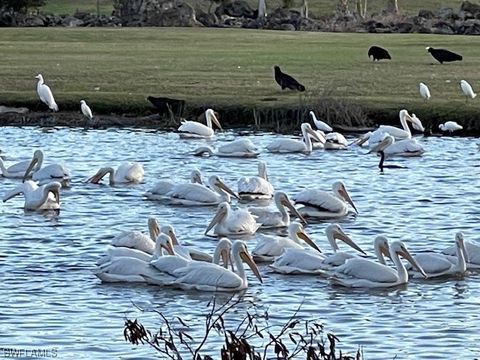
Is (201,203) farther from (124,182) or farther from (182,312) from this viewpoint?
(182,312)

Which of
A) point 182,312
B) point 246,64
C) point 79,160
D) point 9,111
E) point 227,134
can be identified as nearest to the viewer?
point 182,312

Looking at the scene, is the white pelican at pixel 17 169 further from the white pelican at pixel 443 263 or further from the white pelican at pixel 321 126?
the white pelican at pixel 443 263

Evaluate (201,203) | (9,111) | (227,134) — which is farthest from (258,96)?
(201,203)

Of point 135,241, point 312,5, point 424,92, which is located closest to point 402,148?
point 424,92

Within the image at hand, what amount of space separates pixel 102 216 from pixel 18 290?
4.10 m

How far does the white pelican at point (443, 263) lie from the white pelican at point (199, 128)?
32.3 ft

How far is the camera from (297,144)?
19.7m

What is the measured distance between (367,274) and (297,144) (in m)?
8.84

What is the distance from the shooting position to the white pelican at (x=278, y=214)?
13953 mm

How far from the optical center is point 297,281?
11203mm

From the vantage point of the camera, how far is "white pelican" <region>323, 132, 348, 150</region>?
20188 mm

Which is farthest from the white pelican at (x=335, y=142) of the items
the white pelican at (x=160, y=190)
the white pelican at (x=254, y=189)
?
the white pelican at (x=160, y=190)

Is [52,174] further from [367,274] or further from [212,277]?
[367,274]

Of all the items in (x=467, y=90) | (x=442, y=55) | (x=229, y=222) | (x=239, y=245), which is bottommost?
(x=442, y=55)
